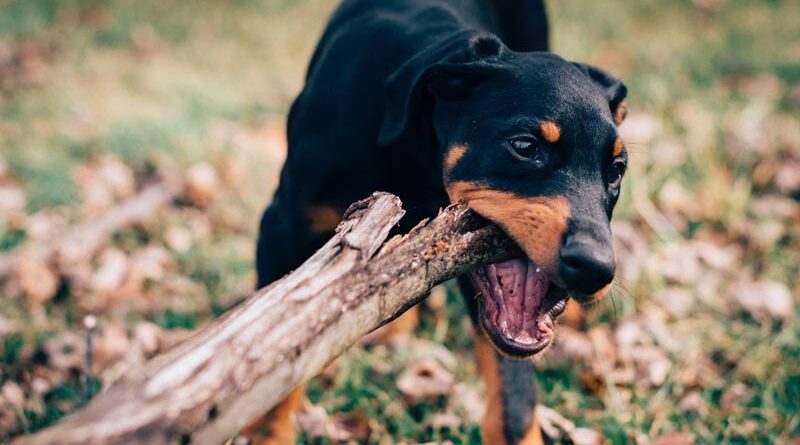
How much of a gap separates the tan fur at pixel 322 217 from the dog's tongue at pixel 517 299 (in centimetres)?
60

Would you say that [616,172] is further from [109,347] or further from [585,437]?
[109,347]

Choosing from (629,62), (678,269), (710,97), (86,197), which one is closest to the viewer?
(678,269)

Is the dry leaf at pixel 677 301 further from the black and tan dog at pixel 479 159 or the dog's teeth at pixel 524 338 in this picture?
the dog's teeth at pixel 524 338

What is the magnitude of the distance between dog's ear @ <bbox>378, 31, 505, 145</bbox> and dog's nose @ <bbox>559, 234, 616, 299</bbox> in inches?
26.6

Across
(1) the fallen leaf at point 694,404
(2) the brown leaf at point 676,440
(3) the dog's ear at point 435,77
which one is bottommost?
(1) the fallen leaf at point 694,404

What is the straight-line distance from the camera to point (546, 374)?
3.15 m

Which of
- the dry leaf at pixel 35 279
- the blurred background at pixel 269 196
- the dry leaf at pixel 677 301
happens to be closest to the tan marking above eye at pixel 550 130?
the blurred background at pixel 269 196

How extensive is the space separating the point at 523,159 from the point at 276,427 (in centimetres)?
121

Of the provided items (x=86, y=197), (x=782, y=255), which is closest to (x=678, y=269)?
(x=782, y=255)

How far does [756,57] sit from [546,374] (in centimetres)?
397

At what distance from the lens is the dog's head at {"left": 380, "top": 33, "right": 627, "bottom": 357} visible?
2049mm

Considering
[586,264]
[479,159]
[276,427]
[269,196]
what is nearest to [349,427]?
[276,427]

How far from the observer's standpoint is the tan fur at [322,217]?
2604 mm

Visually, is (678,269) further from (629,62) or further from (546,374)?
(629,62)
